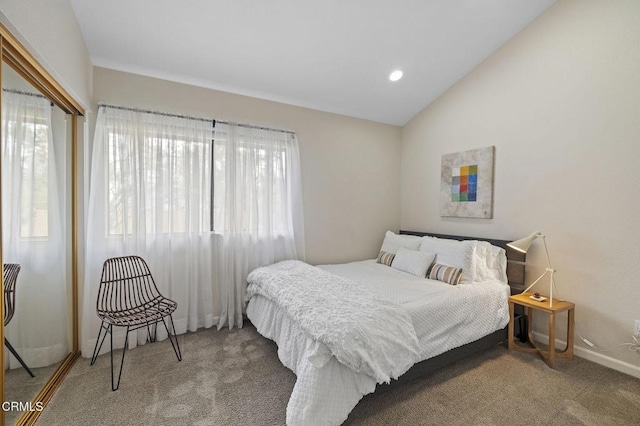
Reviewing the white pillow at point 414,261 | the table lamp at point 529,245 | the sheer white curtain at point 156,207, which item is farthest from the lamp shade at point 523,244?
the sheer white curtain at point 156,207

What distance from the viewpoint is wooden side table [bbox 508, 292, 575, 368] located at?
232 cm

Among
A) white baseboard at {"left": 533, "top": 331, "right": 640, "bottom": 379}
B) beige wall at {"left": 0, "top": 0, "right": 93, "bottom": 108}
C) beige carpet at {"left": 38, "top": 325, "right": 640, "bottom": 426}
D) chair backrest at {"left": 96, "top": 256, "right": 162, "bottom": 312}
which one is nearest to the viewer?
beige wall at {"left": 0, "top": 0, "right": 93, "bottom": 108}

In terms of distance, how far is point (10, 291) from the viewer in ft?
5.22

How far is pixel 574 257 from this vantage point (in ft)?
8.39

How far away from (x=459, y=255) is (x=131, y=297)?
3173 millimetres

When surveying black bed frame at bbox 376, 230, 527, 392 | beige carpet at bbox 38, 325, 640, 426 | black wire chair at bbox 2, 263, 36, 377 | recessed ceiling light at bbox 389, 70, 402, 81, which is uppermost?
Result: recessed ceiling light at bbox 389, 70, 402, 81

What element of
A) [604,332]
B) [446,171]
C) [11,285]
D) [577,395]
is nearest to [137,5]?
[11,285]

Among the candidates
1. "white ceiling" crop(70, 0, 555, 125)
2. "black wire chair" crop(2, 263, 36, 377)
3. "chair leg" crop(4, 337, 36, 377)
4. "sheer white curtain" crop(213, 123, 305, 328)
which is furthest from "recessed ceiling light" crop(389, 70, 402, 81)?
"chair leg" crop(4, 337, 36, 377)

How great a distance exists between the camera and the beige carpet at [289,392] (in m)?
1.75

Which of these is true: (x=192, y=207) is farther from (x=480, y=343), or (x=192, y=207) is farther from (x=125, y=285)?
(x=480, y=343)

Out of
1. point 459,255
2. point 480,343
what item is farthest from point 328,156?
point 480,343

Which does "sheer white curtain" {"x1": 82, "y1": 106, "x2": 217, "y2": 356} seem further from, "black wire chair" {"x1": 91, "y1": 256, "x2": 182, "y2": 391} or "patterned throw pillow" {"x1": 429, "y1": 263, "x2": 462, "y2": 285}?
"patterned throw pillow" {"x1": 429, "y1": 263, "x2": 462, "y2": 285}

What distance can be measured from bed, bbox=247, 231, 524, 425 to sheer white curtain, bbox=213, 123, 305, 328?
0.26 metres

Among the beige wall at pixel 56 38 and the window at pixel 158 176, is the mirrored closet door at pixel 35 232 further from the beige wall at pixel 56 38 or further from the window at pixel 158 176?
the window at pixel 158 176
